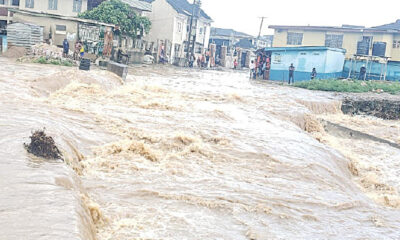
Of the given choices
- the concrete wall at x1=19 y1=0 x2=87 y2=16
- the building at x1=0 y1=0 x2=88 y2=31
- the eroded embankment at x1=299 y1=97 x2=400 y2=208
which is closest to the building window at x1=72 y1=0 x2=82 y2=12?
the building at x1=0 y1=0 x2=88 y2=31

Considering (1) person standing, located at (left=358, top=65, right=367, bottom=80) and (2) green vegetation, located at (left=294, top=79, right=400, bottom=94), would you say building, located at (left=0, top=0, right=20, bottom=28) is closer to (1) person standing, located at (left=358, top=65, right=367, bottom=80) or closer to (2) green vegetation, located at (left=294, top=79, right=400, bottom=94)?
(2) green vegetation, located at (left=294, top=79, right=400, bottom=94)

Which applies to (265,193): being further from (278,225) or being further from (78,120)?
(78,120)

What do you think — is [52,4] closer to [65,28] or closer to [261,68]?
[65,28]

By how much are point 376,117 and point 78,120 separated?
53.7ft

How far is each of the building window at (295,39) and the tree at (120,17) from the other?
12336mm

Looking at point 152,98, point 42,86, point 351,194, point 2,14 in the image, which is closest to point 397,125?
point 152,98

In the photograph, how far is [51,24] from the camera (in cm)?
2927

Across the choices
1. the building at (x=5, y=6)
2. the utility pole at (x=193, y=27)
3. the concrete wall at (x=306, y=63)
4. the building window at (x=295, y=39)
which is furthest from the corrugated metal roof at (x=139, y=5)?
the concrete wall at (x=306, y=63)

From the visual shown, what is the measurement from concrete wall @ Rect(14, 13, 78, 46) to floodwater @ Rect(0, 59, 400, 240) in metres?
14.2

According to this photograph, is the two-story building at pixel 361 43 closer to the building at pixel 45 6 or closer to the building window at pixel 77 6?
the building window at pixel 77 6

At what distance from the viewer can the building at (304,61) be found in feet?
106

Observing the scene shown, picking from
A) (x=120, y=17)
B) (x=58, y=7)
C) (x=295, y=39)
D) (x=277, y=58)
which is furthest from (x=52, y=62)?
(x=295, y=39)

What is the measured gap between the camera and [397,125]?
20.8 m

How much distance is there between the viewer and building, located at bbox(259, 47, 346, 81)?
32219 mm
